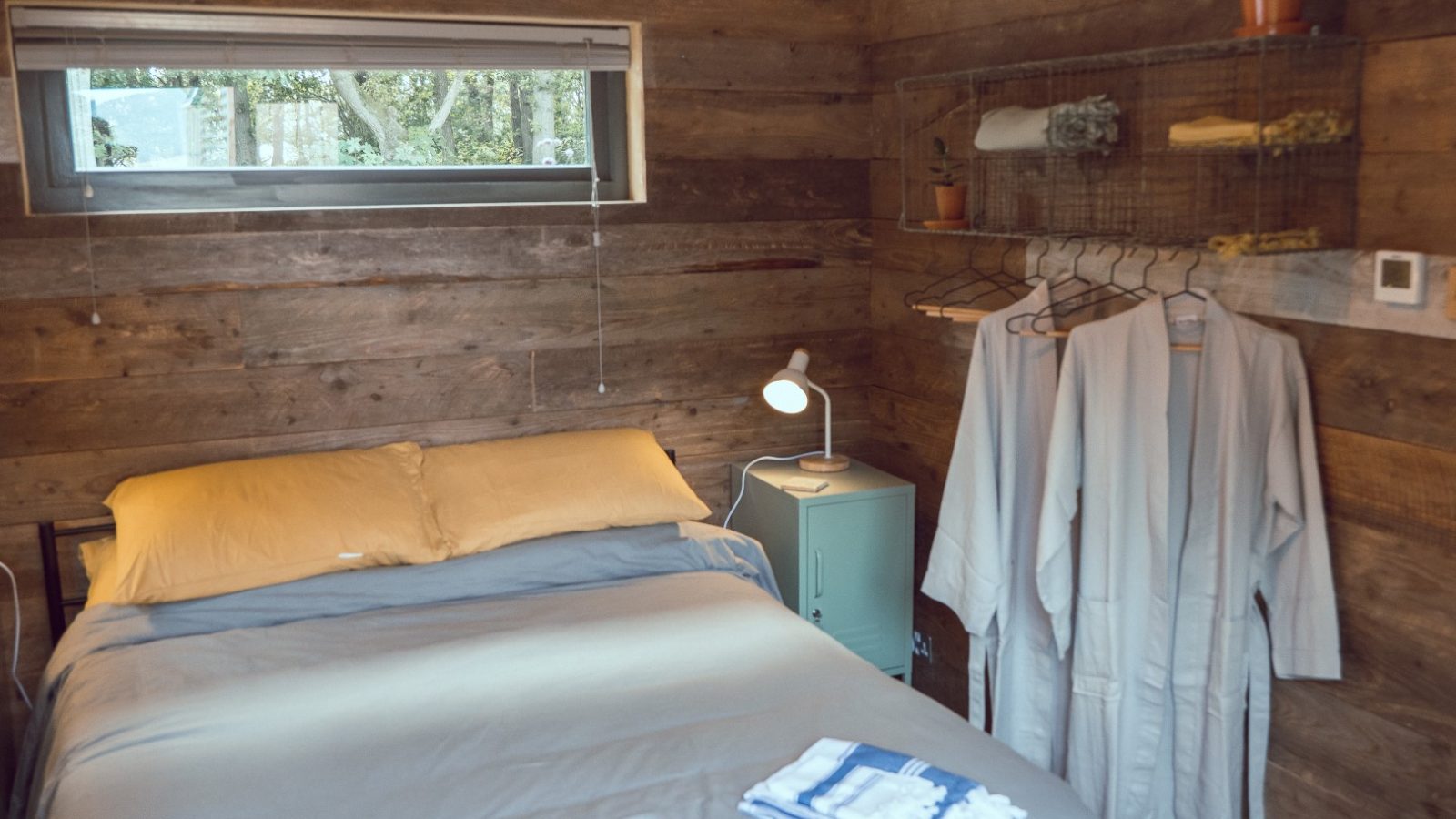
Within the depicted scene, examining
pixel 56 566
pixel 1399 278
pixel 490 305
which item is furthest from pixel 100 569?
pixel 1399 278

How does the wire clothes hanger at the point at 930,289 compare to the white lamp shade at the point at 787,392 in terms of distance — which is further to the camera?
the white lamp shade at the point at 787,392

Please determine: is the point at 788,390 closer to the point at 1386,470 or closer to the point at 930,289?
the point at 930,289

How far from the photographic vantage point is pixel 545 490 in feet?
10.4

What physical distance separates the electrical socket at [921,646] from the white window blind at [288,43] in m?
1.79

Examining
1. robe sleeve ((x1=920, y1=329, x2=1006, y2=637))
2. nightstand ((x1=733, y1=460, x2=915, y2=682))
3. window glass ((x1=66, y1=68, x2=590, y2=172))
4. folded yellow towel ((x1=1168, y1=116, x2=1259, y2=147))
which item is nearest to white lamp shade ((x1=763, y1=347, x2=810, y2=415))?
nightstand ((x1=733, y1=460, x2=915, y2=682))

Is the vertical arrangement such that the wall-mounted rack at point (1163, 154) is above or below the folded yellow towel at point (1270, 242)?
above

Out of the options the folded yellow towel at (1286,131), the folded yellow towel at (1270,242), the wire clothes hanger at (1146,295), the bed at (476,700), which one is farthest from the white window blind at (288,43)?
the folded yellow towel at (1270,242)

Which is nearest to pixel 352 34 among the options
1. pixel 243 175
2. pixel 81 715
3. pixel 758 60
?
pixel 243 175

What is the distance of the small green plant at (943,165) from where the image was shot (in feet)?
10.5

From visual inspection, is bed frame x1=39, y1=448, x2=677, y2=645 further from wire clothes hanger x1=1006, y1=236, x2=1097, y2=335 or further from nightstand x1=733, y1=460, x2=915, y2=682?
wire clothes hanger x1=1006, y1=236, x2=1097, y2=335

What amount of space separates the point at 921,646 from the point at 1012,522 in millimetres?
788

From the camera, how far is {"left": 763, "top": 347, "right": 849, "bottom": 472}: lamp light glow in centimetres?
340

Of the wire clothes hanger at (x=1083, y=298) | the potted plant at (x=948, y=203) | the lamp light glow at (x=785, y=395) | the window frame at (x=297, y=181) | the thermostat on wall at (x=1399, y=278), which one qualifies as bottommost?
the lamp light glow at (x=785, y=395)

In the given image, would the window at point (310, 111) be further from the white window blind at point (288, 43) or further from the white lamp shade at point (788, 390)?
the white lamp shade at point (788, 390)
